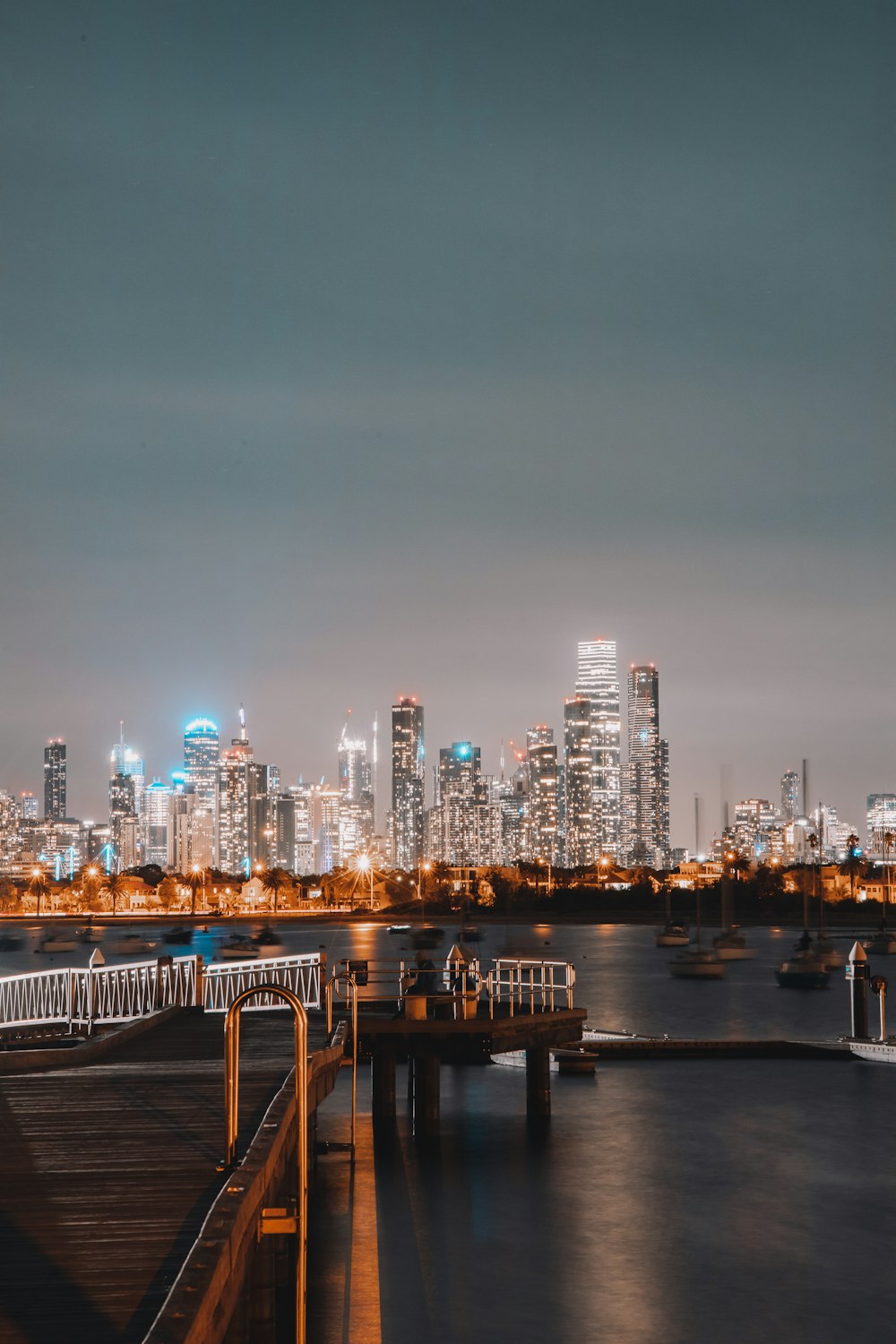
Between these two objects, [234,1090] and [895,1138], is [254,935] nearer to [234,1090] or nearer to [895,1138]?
[895,1138]

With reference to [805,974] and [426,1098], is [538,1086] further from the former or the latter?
[805,974]

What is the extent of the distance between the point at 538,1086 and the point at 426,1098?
381cm

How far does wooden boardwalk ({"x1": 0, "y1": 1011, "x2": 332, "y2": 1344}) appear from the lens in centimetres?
959

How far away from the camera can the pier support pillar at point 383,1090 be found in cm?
3128

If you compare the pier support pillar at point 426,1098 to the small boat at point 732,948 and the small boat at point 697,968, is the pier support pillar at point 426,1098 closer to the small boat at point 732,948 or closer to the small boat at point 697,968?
the small boat at point 697,968

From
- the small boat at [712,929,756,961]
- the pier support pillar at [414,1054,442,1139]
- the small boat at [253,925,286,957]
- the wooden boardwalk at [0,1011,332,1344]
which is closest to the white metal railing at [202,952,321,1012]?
the pier support pillar at [414,1054,442,1139]

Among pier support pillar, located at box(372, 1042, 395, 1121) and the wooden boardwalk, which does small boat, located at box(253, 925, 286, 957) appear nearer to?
pier support pillar, located at box(372, 1042, 395, 1121)

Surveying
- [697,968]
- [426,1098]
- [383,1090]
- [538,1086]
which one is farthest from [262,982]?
[697,968]

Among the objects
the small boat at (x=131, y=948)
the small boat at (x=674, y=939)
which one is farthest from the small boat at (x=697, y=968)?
the small boat at (x=131, y=948)

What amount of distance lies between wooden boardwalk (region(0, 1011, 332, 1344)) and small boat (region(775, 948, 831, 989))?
83.2 metres

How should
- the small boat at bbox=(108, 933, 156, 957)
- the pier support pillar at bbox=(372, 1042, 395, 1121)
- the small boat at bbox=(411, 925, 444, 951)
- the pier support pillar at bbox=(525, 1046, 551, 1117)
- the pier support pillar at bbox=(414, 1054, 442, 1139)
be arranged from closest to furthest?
the pier support pillar at bbox=(414, 1054, 442, 1139) < the pier support pillar at bbox=(372, 1042, 395, 1121) < the pier support pillar at bbox=(525, 1046, 551, 1117) < the small boat at bbox=(108, 933, 156, 957) < the small boat at bbox=(411, 925, 444, 951)

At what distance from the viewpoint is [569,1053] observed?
42.8 metres

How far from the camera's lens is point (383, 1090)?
104 ft

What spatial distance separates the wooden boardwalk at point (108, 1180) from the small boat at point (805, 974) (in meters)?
83.2
